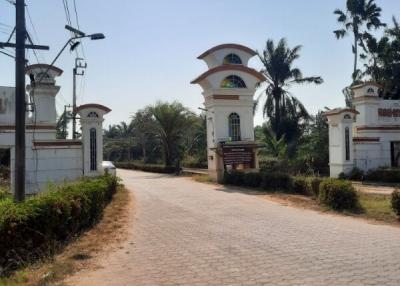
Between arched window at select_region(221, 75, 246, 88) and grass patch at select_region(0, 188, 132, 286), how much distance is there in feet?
41.2

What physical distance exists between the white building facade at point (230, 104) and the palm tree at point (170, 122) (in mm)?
11572

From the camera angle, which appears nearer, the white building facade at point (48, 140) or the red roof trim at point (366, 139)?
the white building facade at point (48, 140)

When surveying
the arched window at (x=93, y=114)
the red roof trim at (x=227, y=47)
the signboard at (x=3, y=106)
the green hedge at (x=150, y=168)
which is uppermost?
the red roof trim at (x=227, y=47)

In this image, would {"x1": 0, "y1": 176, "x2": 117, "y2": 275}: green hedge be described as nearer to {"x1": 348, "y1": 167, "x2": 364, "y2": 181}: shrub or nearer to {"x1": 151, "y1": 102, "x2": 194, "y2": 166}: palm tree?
{"x1": 348, "y1": 167, "x2": 364, "y2": 181}: shrub

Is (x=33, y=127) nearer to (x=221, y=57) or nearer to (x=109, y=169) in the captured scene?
(x=109, y=169)

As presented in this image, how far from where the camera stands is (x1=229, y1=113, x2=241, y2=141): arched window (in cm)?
2430

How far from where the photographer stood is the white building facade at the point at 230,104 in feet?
77.6

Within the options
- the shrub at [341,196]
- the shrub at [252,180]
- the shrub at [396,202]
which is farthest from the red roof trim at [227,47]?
the shrub at [396,202]

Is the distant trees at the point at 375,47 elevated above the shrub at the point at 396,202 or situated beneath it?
elevated above

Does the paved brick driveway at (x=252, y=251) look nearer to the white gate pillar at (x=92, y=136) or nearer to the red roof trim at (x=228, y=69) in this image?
the white gate pillar at (x=92, y=136)

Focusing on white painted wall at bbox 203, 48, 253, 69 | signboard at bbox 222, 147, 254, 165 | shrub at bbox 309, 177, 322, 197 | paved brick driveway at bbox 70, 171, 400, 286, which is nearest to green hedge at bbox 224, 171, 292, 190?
signboard at bbox 222, 147, 254, 165

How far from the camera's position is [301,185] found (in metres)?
16.9

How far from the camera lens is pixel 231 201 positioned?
15.9m

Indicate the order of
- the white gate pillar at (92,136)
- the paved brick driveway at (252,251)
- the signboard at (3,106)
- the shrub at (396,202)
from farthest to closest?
the white gate pillar at (92,136) < the signboard at (3,106) < the shrub at (396,202) < the paved brick driveway at (252,251)
